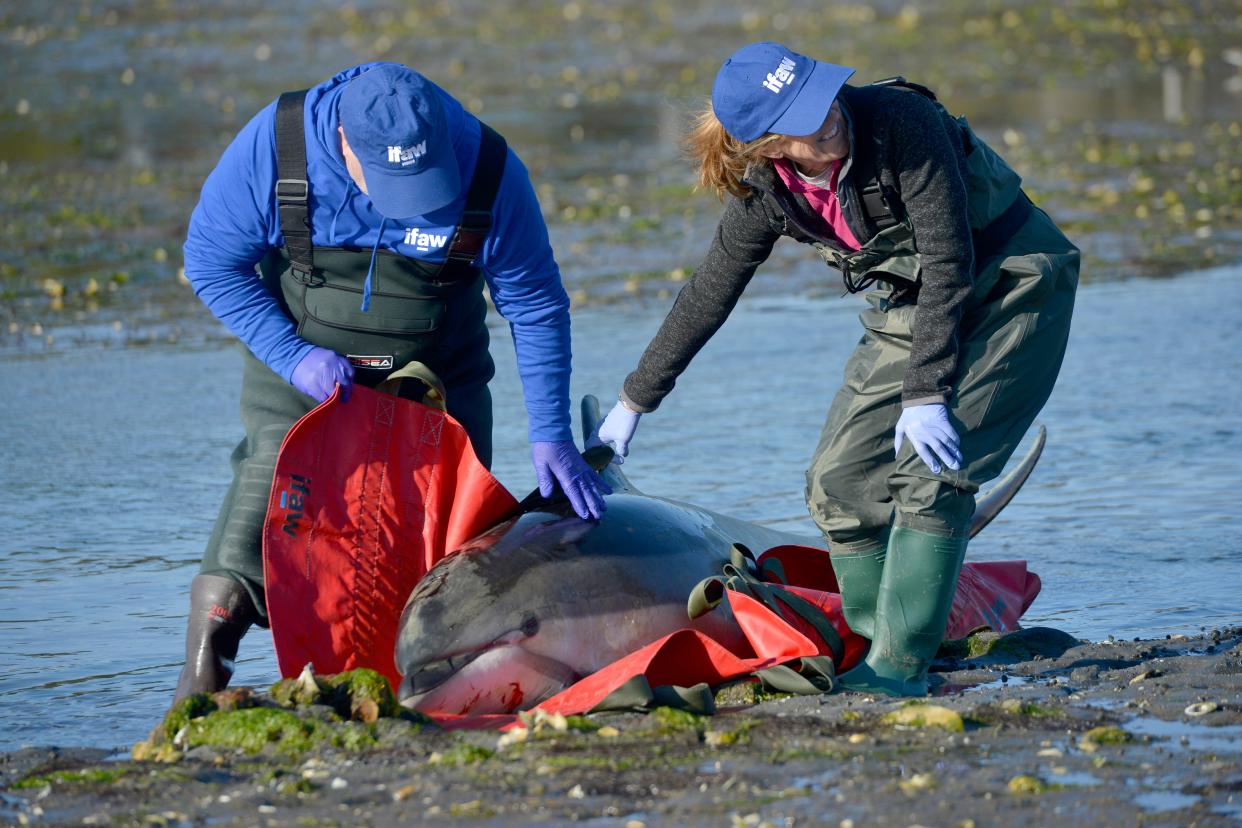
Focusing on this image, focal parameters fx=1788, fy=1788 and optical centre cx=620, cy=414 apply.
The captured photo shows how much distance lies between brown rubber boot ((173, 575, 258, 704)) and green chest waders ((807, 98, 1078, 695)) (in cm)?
144

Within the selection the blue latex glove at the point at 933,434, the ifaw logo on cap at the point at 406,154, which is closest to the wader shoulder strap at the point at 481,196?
the ifaw logo on cap at the point at 406,154

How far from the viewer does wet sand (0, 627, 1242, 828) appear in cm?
332

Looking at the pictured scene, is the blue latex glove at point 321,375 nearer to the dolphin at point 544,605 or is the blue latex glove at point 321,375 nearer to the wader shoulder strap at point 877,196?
the dolphin at point 544,605

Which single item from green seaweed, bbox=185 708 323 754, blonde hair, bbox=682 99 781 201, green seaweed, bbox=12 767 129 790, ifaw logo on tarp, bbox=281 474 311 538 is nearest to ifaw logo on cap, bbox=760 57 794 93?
blonde hair, bbox=682 99 781 201

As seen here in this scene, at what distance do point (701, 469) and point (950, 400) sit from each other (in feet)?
8.96

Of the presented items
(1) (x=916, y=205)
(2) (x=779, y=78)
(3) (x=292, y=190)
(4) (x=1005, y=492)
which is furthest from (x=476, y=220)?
(4) (x=1005, y=492)

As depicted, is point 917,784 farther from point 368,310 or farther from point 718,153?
point 368,310

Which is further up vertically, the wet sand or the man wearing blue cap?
the man wearing blue cap

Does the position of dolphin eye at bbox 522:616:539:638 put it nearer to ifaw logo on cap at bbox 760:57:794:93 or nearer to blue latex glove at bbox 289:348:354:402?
blue latex glove at bbox 289:348:354:402

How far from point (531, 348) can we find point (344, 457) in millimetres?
545

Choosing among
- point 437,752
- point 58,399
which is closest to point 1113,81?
point 58,399

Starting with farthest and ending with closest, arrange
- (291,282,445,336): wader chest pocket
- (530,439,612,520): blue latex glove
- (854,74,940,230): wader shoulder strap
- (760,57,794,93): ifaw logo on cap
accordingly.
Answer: (530,439,612,520): blue latex glove, (291,282,445,336): wader chest pocket, (854,74,940,230): wader shoulder strap, (760,57,794,93): ifaw logo on cap

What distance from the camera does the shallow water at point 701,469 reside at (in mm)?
5012

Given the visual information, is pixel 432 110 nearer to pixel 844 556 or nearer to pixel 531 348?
pixel 531 348
